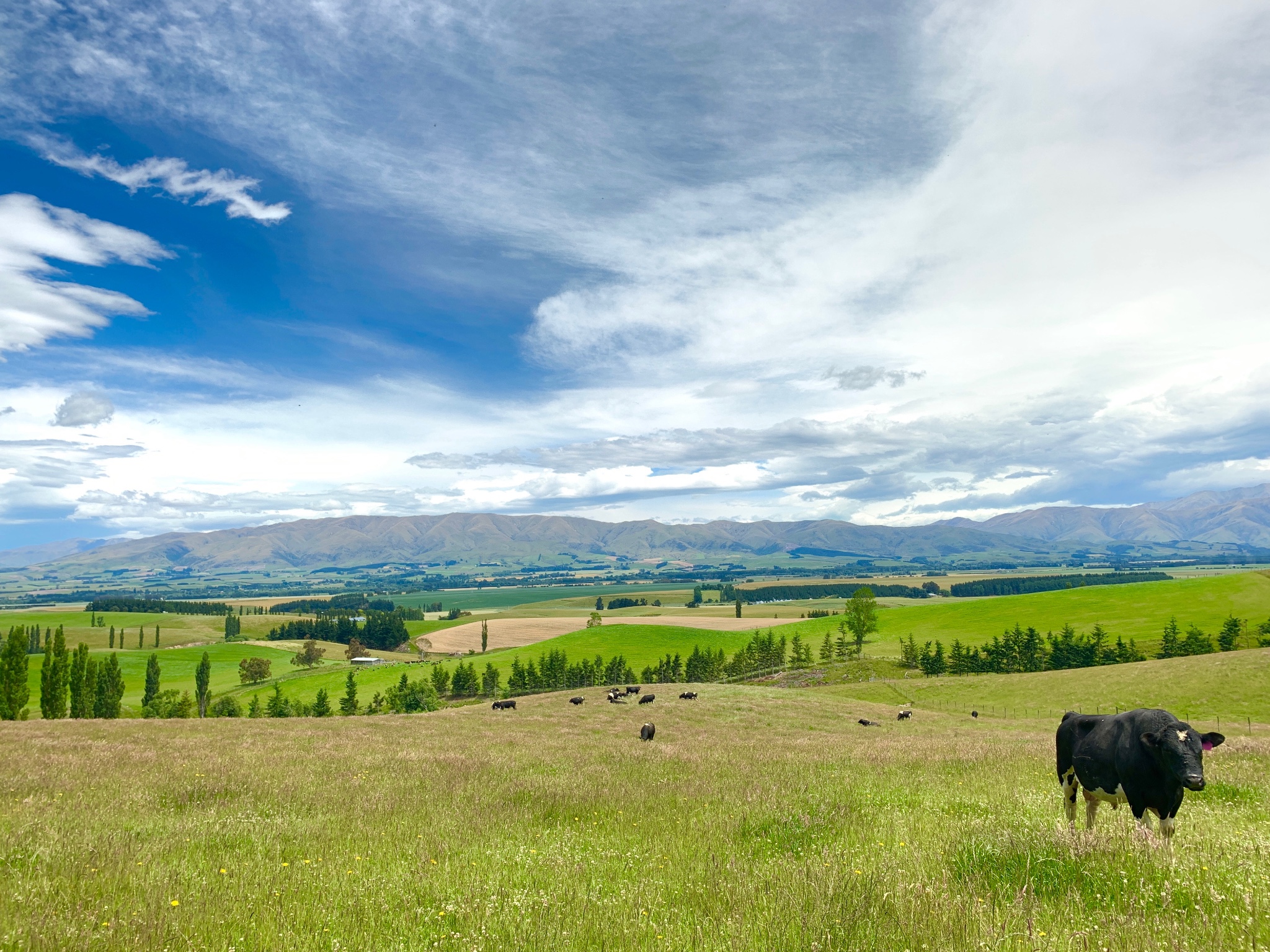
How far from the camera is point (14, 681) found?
2729 inches

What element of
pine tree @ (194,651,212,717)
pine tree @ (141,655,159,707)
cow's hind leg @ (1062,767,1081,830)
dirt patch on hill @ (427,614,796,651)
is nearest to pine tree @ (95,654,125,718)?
pine tree @ (194,651,212,717)

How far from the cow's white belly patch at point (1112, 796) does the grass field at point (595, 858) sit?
1.25ft

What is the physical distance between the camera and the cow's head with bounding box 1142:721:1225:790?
→ 832cm

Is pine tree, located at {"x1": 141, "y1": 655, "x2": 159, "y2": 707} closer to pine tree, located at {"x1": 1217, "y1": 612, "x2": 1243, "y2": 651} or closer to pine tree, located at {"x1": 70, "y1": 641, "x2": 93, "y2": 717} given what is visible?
pine tree, located at {"x1": 70, "y1": 641, "x2": 93, "y2": 717}

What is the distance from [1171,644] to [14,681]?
150413 millimetres

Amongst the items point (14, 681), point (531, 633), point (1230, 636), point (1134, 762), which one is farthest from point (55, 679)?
point (1230, 636)

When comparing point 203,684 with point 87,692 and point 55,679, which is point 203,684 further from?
point 55,679

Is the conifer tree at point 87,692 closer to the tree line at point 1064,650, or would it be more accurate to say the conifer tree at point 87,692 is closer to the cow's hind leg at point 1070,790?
the cow's hind leg at point 1070,790

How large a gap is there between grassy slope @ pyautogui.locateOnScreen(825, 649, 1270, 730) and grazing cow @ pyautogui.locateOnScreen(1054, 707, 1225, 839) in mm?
45344

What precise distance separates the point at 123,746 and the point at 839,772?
70.3 feet

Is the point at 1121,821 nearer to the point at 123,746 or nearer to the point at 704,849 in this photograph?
the point at 704,849

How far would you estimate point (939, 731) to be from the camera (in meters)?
38.2

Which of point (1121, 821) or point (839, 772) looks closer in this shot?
point (1121, 821)

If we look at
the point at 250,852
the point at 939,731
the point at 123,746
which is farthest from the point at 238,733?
the point at 939,731
